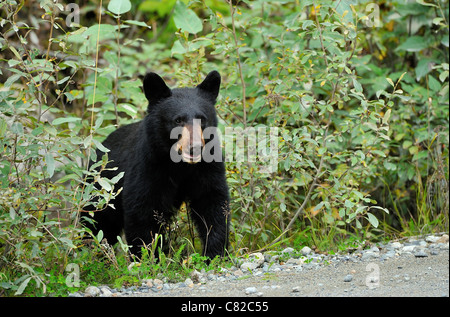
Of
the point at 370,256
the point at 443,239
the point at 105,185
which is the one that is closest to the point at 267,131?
the point at 370,256

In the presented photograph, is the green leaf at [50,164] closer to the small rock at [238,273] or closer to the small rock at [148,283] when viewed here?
the small rock at [148,283]

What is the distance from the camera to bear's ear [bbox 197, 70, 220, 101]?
4.66 m

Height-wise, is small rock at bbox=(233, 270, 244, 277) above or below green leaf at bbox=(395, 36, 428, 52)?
below

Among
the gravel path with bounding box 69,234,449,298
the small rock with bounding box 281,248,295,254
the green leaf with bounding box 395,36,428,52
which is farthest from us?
the green leaf with bounding box 395,36,428,52

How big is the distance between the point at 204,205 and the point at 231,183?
1.90 ft

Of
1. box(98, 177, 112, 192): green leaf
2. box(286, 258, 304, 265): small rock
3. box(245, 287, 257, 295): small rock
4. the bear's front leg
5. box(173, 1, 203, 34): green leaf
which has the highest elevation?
box(173, 1, 203, 34): green leaf

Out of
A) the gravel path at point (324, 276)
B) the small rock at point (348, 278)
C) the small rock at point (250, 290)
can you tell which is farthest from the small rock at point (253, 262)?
the small rock at point (348, 278)

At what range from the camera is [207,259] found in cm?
445

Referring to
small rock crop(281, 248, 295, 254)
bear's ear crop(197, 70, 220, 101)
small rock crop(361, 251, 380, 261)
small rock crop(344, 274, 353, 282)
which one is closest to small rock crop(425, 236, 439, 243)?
small rock crop(361, 251, 380, 261)

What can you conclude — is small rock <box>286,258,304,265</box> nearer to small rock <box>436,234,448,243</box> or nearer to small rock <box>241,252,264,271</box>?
small rock <box>241,252,264,271</box>

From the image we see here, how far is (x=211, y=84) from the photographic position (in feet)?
15.4

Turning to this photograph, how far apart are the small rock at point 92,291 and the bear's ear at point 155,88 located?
1.59 metres

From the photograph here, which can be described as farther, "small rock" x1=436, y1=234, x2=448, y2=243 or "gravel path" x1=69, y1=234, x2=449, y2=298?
"small rock" x1=436, y1=234, x2=448, y2=243
